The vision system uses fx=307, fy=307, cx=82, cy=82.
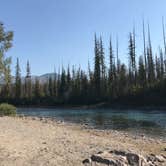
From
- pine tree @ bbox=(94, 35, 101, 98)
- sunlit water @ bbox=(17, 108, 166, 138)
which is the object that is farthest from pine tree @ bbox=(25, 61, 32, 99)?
sunlit water @ bbox=(17, 108, 166, 138)

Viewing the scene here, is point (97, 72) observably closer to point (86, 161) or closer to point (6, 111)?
point (6, 111)

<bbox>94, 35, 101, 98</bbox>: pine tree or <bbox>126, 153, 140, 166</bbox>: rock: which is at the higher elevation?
<bbox>94, 35, 101, 98</bbox>: pine tree

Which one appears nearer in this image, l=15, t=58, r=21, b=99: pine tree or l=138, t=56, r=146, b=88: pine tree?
l=138, t=56, r=146, b=88: pine tree

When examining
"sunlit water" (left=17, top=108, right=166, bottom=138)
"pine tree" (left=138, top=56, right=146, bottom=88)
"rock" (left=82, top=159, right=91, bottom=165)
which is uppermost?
"pine tree" (left=138, top=56, right=146, bottom=88)

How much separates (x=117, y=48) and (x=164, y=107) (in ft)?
105

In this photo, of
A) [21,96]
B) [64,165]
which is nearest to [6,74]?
[64,165]

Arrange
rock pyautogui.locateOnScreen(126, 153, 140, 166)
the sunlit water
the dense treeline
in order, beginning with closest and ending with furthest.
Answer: rock pyautogui.locateOnScreen(126, 153, 140, 166) < the sunlit water < the dense treeline

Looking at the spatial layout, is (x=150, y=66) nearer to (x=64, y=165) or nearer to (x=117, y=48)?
(x=117, y=48)

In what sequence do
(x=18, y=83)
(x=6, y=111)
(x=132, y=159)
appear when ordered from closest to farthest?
(x=132, y=159)
(x=6, y=111)
(x=18, y=83)

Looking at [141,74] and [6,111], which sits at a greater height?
[141,74]

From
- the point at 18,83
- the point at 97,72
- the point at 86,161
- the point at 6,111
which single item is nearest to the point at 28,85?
the point at 18,83

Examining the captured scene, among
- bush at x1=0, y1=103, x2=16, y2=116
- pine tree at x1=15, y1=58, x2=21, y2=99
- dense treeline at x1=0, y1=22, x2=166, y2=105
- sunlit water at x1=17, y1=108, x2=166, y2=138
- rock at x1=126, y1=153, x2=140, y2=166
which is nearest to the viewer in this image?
rock at x1=126, y1=153, x2=140, y2=166

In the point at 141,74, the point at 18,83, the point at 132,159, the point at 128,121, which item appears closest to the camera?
the point at 132,159

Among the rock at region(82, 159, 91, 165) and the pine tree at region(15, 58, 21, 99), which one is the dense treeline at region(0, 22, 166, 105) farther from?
the rock at region(82, 159, 91, 165)
